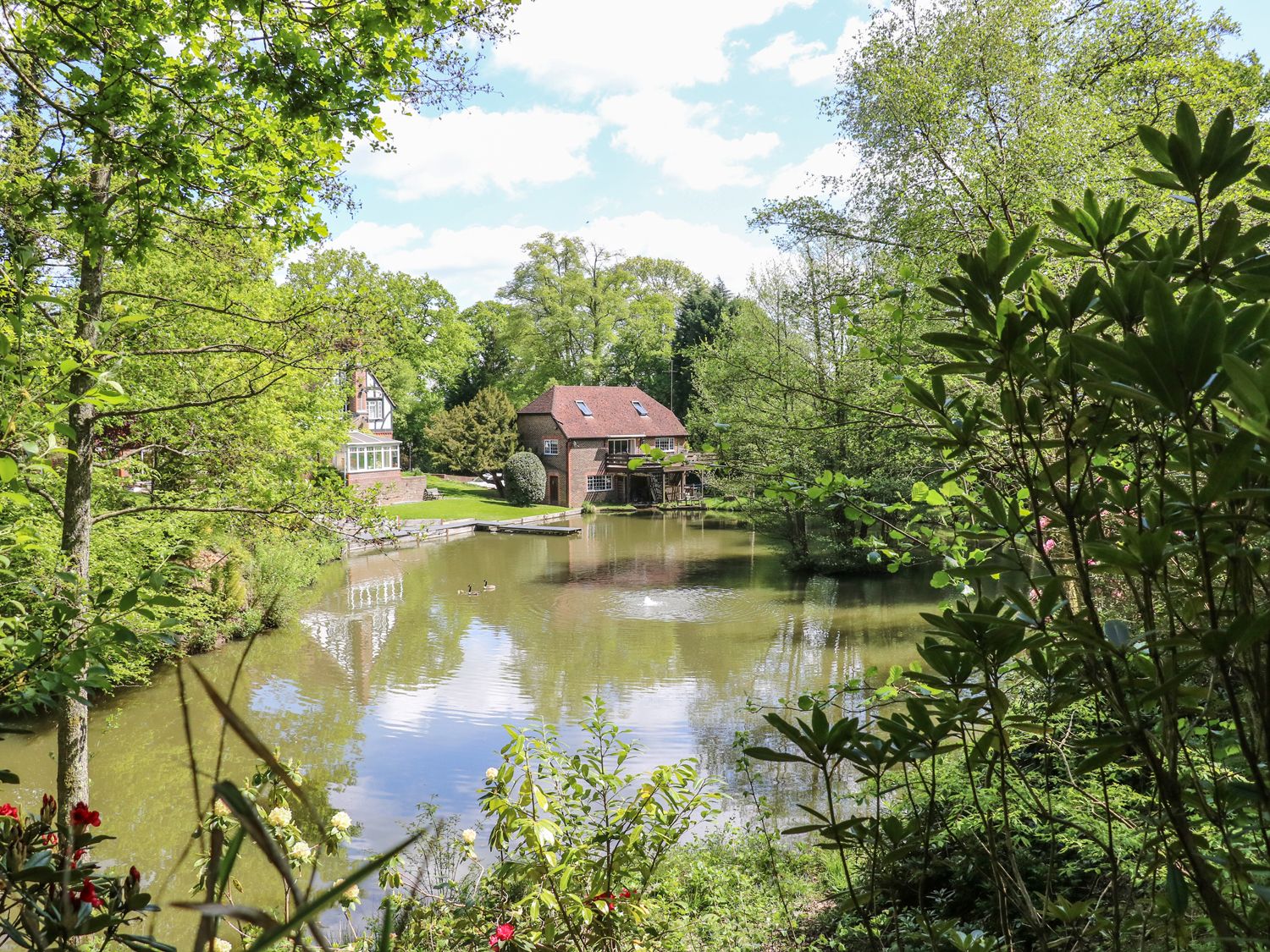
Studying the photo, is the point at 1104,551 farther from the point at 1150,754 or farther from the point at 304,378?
the point at 304,378

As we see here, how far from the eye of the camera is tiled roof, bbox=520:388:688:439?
35906 millimetres

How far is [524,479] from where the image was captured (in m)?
34.3

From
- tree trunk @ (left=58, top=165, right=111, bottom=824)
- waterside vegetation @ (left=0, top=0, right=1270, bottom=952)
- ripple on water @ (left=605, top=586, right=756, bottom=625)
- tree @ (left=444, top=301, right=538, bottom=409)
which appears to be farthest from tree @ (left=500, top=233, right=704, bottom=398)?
tree trunk @ (left=58, top=165, right=111, bottom=824)

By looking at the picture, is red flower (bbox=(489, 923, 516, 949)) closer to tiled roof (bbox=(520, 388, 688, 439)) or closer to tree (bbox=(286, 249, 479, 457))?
tree (bbox=(286, 249, 479, 457))

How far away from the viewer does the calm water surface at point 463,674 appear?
8953mm

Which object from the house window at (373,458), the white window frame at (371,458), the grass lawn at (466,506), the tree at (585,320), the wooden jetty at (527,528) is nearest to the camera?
the wooden jetty at (527,528)

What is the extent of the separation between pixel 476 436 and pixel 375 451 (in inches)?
171

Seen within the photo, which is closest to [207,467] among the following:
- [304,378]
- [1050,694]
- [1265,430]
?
[304,378]

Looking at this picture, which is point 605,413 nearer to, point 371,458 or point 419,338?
point 371,458

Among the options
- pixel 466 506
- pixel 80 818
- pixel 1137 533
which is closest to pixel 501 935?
pixel 80 818

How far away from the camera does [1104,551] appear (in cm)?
86

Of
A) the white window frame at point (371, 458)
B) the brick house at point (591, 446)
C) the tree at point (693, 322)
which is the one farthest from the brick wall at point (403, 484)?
the tree at point (693, 322)

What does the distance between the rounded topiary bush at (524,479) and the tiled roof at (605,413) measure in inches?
76.3

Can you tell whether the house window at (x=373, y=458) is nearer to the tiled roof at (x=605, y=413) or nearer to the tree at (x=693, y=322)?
the tiled roof at (x=605, y=413)
